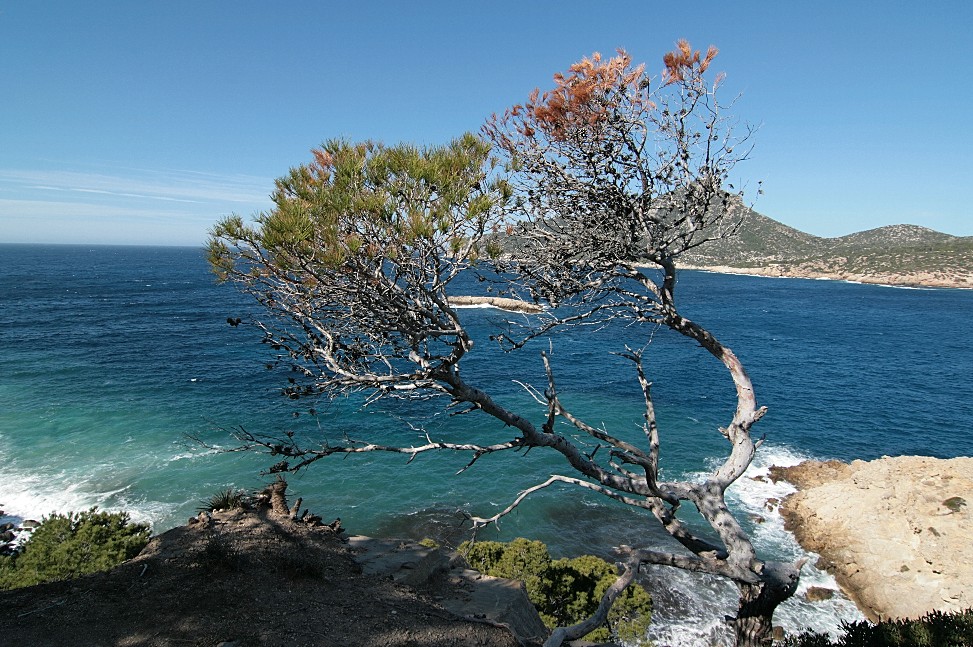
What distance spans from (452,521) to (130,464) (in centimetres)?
1674

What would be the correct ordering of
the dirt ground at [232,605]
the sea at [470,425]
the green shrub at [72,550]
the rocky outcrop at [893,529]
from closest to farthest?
the dirt ground at [232,605] < the green shrub at [72,550] < the rocky outcrop at [893,529] < the sea at [470,425]

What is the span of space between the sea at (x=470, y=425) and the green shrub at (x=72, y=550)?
4.46 metres

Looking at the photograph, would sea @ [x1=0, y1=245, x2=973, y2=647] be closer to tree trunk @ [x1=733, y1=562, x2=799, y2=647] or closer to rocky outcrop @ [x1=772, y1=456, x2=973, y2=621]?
rocky outcrop @ [x1=772, y1=456, x2=973, y2=621]

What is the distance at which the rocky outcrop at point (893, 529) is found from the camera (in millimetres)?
16766

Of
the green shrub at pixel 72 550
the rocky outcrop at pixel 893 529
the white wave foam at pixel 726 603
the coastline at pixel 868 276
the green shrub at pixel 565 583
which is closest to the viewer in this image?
the green shrub at pixel 72 550

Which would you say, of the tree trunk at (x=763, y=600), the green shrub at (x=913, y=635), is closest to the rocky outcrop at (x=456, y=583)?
the tree trunk at (x=763, y=600)

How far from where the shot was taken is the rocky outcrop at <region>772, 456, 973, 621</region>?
16766mm

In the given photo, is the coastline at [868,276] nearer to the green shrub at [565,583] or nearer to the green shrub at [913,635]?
the green shrub at [565,583]

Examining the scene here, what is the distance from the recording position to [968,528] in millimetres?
18484

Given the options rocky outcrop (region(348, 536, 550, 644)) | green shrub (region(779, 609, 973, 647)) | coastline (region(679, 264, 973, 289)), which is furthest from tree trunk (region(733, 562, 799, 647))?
coastline (region(679, 264, 973, 289))

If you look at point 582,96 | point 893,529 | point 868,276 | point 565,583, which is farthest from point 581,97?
point 868,276

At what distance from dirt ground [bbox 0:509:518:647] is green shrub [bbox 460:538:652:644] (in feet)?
13.9

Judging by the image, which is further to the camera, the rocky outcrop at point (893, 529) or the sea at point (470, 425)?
the sea at point (470, 425)

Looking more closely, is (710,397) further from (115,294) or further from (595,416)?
(115,294)
